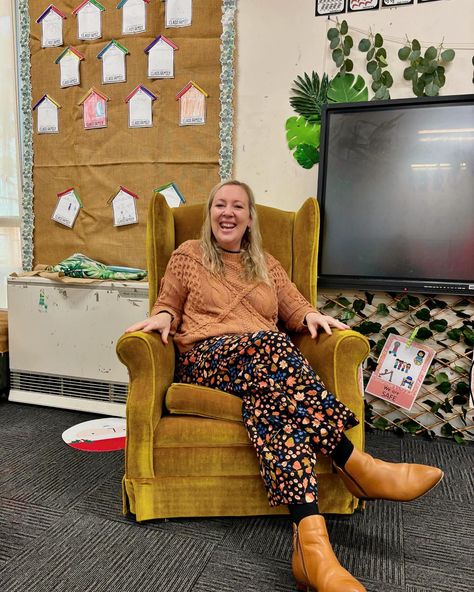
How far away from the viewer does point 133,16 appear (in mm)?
2285

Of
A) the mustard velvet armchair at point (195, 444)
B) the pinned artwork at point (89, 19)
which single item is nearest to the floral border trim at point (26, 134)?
the pinned artwork at point (89, 19)

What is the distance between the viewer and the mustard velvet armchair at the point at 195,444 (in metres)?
1.36

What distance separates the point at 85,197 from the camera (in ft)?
8.18

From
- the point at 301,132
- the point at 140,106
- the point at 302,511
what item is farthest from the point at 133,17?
the point at 302,511

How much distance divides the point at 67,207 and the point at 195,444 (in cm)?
169

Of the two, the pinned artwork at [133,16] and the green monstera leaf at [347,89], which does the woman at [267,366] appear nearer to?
the green monstera leaf at [347,89]

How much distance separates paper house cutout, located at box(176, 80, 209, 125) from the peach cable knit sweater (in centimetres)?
82

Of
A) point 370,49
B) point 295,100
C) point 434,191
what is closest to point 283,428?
point 434,191

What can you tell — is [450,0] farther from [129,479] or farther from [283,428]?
[129,479]

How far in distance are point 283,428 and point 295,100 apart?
1534 mm

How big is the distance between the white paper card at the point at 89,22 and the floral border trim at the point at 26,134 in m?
0.33

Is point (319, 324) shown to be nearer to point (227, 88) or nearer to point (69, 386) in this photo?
point (227, 88)

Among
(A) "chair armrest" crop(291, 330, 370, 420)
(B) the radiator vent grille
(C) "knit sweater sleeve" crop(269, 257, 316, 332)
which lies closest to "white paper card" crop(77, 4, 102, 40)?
Answer: (C) "knit sweater sleeve" crop(269, 257, 316, 332)

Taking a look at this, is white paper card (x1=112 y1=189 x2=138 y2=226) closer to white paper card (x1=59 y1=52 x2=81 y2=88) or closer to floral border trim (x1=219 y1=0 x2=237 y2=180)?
floral border trim (x1=219 y1=0 x2=237 y2=180)
